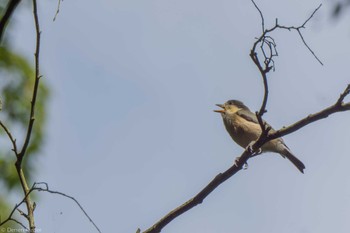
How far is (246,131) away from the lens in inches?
302

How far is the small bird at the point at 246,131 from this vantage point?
25.1 ft

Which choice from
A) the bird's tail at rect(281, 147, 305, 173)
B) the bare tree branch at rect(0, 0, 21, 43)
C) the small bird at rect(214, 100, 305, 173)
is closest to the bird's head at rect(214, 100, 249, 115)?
the small bird at rect(214, 100, 305, 173)

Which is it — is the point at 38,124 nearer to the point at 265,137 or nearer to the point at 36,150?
the point at 36,150

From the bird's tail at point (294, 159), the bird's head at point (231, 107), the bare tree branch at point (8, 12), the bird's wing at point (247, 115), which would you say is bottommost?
the bare tree branch at point (8, 12)

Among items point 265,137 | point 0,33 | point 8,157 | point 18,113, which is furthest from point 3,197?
point 0,33

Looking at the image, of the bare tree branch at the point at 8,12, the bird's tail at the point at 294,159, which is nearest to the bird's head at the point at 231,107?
the bird's tail at the point at 294,159

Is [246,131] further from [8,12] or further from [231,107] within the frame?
[8,12]

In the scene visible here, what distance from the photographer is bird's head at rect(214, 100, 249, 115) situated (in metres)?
8.28

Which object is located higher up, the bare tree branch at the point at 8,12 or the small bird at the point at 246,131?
the small bird at the point at 246,131

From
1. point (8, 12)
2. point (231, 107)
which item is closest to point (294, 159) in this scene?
point (231, 107)

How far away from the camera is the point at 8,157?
29.0ft

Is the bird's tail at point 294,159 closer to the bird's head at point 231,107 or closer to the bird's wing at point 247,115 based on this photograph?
the bird's wing at point 247,115

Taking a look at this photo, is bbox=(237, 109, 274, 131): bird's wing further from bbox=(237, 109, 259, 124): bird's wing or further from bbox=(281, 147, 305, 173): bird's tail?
bbox=(281, 147, 305, 173): bird's tail

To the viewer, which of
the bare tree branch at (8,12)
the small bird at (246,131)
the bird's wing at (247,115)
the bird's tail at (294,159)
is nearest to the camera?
the bare tree branch at (8,12)
